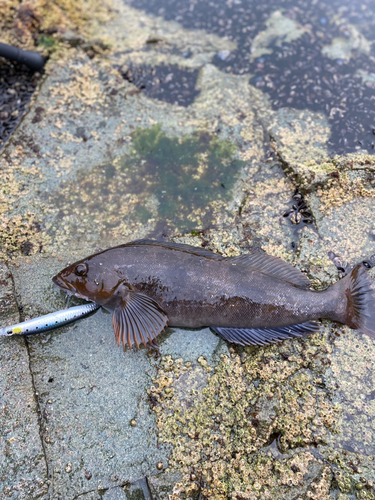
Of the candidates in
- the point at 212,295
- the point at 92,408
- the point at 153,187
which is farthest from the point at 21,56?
the point at 92,408

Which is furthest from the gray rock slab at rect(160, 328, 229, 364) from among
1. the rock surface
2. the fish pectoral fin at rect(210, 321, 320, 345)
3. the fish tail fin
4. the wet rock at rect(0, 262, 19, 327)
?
the wet rock at rect(0, 262, 19, 327)

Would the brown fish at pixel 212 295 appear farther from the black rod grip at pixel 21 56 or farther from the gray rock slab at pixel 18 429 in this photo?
the black rod grip at pixel 21 56

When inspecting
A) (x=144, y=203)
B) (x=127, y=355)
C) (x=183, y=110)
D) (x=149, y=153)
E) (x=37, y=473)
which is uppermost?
(x=183, y=110)

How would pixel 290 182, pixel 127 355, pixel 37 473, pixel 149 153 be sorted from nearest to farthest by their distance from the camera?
pixel 37 473, pixel 127 355, pixel 290 182, pixel 149 153

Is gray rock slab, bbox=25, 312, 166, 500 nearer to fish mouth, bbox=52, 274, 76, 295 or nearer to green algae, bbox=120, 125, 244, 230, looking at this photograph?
fish mouth, bbox=52, 274, 76, 295

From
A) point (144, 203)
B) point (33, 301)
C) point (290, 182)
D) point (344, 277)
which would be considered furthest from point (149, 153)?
point (344, 277)

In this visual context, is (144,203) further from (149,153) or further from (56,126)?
(56,126)
